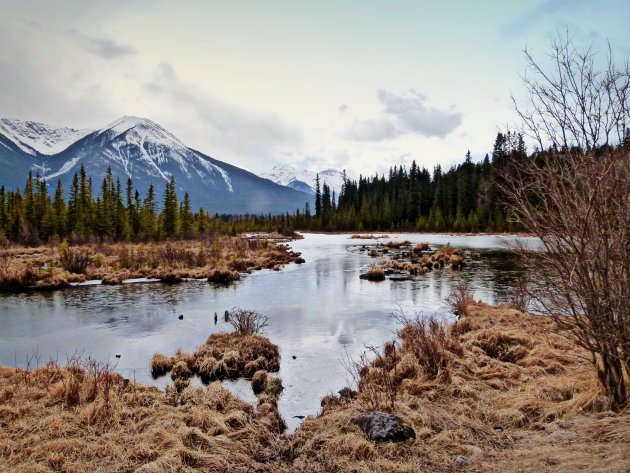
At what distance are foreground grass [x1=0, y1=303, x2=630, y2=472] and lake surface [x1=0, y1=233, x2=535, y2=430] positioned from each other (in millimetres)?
1387

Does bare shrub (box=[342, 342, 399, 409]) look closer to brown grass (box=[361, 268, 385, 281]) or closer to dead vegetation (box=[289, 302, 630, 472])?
dead vegetation (box=[289, 302, 630, 472])

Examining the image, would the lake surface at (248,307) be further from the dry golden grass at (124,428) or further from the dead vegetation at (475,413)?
the dead vegetation at (475,413)

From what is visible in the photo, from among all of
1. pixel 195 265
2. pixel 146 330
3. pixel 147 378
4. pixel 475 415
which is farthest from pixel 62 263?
pixel 475 415

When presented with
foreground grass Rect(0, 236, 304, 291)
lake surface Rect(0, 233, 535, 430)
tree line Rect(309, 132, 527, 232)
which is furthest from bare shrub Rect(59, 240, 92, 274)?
tree line Rect(309, 132, 527, 232)

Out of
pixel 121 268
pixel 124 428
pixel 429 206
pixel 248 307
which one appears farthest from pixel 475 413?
pixel 429 206

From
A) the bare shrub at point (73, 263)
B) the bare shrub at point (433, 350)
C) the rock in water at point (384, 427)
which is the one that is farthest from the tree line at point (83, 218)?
the rock in water at point (384, 427)

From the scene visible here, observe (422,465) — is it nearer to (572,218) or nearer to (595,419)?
(595,419)

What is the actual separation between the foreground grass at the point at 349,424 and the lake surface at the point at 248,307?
1387 millimetres

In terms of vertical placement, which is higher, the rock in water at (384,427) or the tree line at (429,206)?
the tree line at (429,206)

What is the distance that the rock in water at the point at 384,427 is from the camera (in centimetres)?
623

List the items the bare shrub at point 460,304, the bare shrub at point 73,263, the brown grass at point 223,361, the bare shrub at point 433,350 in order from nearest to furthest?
the bare shrub at point 433,350, the brown grass at point 223,361, the bare shrub at point 460,304, the bare shrub at point 73,263

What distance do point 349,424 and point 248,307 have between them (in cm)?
1258

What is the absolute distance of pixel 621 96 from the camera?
225 inches

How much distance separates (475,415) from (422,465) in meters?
2.01
